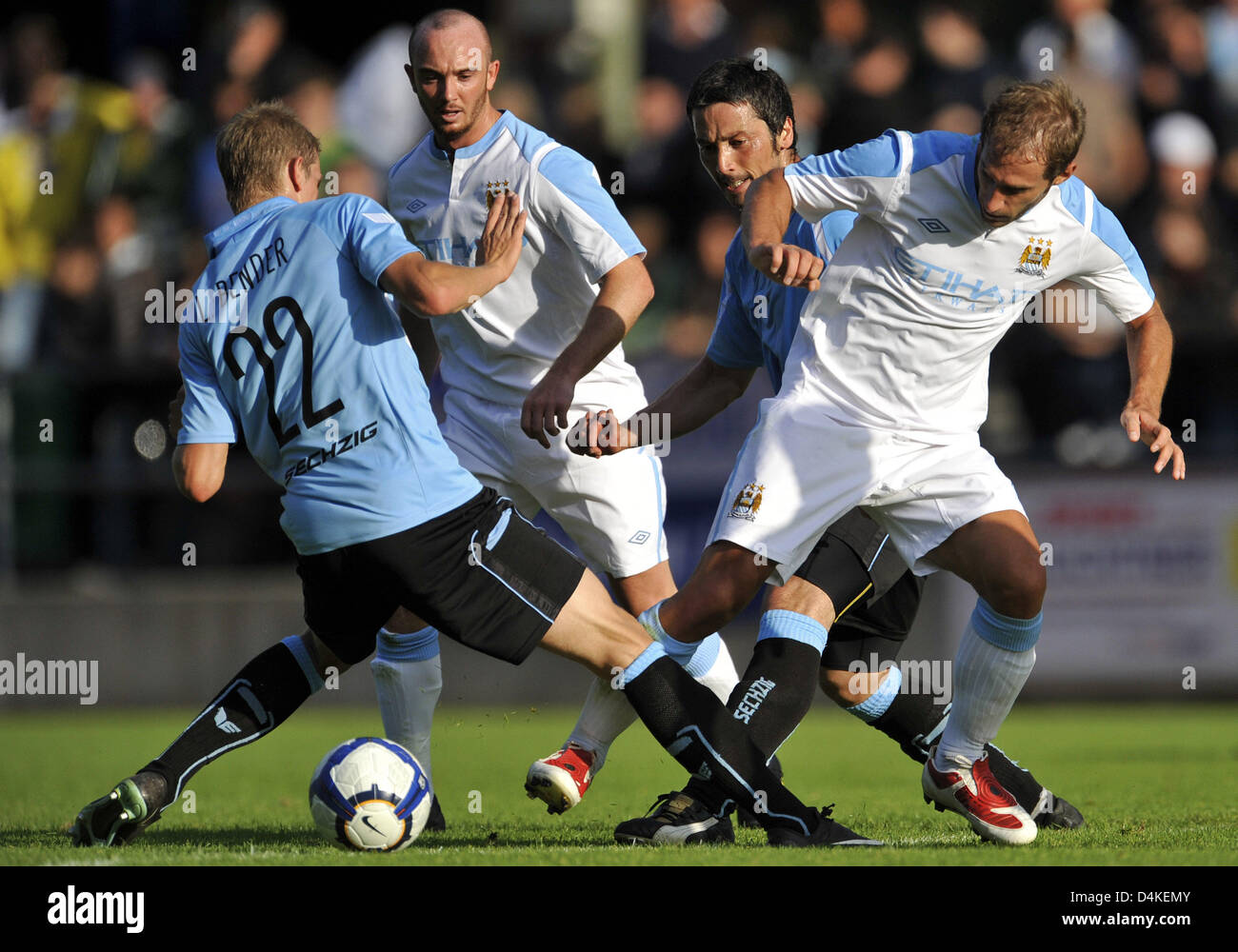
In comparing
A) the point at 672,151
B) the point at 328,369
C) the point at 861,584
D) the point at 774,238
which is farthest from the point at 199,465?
the point at 672,151

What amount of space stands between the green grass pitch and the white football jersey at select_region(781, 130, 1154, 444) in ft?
4.92

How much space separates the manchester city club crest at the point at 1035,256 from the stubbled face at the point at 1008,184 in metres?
0.16

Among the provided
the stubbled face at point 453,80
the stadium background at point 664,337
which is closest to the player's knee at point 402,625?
the stubbled face at point 453,80

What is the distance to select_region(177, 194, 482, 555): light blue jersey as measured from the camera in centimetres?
522

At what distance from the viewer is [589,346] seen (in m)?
5.73

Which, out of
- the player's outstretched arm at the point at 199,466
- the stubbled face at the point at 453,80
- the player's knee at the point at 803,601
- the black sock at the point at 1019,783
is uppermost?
the stubbled face at the point at 453,80

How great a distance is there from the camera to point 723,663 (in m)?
6.45

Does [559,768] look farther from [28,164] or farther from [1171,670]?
[28,164]

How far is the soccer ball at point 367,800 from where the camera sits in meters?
5.35

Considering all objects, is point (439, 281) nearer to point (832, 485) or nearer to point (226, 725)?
point (832, 485)

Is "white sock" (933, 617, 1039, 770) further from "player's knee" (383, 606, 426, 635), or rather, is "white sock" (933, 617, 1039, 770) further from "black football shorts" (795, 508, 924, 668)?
"player's knee" (383, 606, 426, 635)

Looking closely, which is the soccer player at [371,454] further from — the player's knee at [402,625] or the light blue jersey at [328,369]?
the player's knee at [402,625]

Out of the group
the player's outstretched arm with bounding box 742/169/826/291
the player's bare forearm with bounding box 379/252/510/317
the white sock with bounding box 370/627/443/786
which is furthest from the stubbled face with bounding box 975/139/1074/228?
the white sock with bounding box 370/627/443/786

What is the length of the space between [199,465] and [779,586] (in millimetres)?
1982
